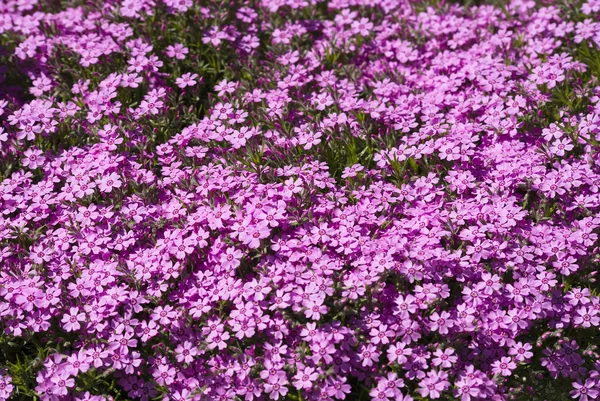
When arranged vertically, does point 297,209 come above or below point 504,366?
above

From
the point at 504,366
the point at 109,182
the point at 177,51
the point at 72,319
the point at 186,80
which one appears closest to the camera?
the point at 504,366

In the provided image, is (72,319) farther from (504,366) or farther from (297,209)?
(504,366)

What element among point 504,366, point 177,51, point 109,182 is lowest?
point 504,366

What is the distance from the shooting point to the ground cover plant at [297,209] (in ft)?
17.8

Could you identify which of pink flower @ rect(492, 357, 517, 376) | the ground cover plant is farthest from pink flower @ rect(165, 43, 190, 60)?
pink flower @ rect(492, 357, 517, 376)

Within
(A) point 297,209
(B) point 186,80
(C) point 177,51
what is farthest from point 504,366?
(C) point 177,51

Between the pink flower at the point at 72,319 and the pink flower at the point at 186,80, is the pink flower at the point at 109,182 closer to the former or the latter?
the pink flower at the point at 72,319

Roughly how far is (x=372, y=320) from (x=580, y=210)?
81.3 inches

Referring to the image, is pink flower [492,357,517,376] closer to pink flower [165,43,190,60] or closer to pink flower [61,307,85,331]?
pink flower [61,307,85,331]

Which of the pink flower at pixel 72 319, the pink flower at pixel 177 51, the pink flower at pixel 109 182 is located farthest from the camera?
the pink flower at pixel 177 51

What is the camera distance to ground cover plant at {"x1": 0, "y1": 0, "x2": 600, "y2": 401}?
542 cm

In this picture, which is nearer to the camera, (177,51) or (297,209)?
(297,209)

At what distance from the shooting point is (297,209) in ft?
19.8

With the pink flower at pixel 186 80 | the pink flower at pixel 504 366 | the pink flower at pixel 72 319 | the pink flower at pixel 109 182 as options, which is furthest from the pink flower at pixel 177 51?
the pink flower at pixel 504 366
